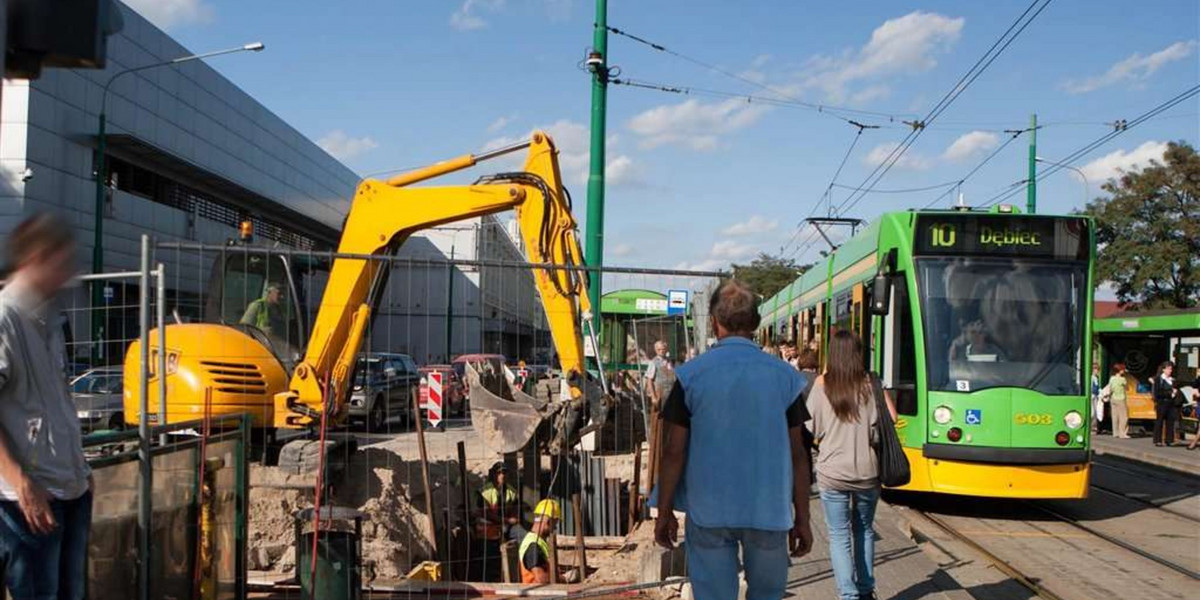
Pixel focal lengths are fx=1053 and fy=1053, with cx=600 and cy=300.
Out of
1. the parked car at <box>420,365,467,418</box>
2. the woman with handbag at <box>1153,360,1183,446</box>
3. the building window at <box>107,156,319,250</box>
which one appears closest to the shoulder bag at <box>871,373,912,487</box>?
the parked car at <box>420,365,467,418</box>

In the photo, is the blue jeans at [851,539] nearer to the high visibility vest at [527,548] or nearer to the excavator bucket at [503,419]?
the high visibility vest at [527,548]

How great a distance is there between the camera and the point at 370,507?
35.9 feet

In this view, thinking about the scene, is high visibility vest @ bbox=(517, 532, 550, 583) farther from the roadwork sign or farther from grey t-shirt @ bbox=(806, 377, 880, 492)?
grey t-shirt @ bbox=(806, 377, 880, 492)

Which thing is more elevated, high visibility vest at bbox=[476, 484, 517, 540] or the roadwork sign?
the roadwork sign

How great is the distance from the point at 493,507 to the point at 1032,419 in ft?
19.7

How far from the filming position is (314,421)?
423 inches

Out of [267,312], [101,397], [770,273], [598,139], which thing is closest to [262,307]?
[267,312]

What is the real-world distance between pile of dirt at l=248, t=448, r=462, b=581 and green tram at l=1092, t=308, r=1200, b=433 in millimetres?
16422

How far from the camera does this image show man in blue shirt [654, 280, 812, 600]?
4.37 meters

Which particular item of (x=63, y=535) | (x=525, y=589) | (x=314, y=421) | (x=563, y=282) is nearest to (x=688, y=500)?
(x=63, y=535)

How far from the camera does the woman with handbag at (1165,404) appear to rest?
69.1ft

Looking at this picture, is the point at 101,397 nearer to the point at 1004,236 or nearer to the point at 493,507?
the point at 493,507

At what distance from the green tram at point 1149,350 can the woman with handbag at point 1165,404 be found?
0.55m

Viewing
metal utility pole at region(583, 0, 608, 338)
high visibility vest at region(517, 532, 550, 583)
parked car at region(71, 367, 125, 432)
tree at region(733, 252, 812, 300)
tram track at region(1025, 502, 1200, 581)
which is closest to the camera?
tram track at region(1025, 502, 1200, 581)
